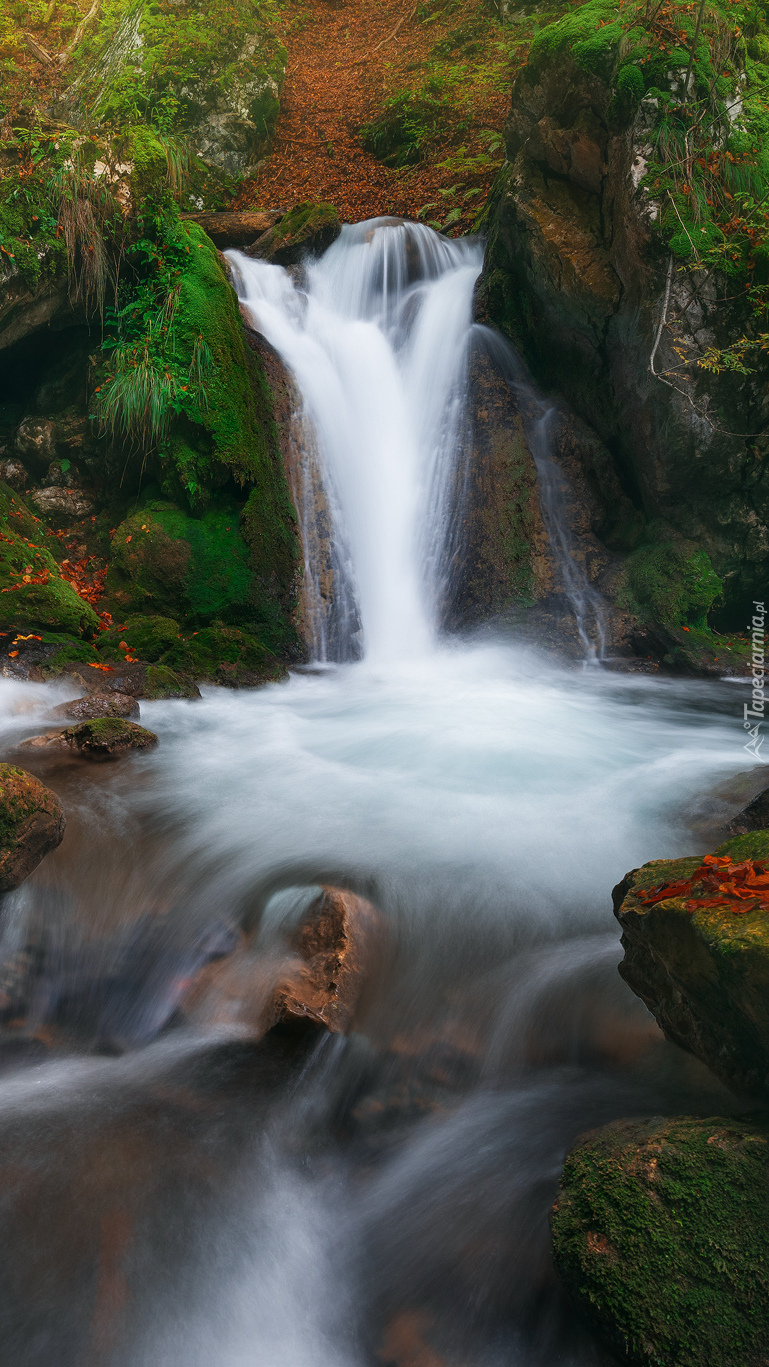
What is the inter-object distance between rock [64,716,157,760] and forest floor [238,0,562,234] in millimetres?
10048

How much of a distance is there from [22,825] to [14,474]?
6.15m

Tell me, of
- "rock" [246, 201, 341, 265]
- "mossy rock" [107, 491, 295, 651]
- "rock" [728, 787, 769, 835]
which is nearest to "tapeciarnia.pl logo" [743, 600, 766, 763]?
"rock" [728, 787, 769, 835]

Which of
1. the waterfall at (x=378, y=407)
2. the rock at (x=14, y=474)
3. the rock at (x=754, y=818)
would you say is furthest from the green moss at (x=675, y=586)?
the rock at (x=14, y=474)

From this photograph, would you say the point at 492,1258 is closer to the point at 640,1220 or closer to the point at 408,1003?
the point at 640,1220

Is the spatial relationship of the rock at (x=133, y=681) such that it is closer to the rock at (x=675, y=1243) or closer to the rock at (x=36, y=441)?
the rock at (x=36, y=441)

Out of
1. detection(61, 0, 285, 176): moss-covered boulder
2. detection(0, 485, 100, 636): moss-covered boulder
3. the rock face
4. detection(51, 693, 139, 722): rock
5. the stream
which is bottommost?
the stream

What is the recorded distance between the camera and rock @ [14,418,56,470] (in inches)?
321

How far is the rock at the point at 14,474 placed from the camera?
817cm

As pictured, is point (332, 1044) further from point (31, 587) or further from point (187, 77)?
point (187, 77)

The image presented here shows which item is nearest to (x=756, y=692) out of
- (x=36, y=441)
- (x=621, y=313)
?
(x=621, y=313)

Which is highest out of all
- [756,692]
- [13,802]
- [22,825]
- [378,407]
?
[378,407]

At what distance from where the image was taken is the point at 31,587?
6.46 m

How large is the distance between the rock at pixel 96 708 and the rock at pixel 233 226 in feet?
24.7

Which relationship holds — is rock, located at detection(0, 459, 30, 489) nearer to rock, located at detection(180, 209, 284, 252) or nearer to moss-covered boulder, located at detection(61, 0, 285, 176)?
rock, located at detection(180, 209, 284, 252)
